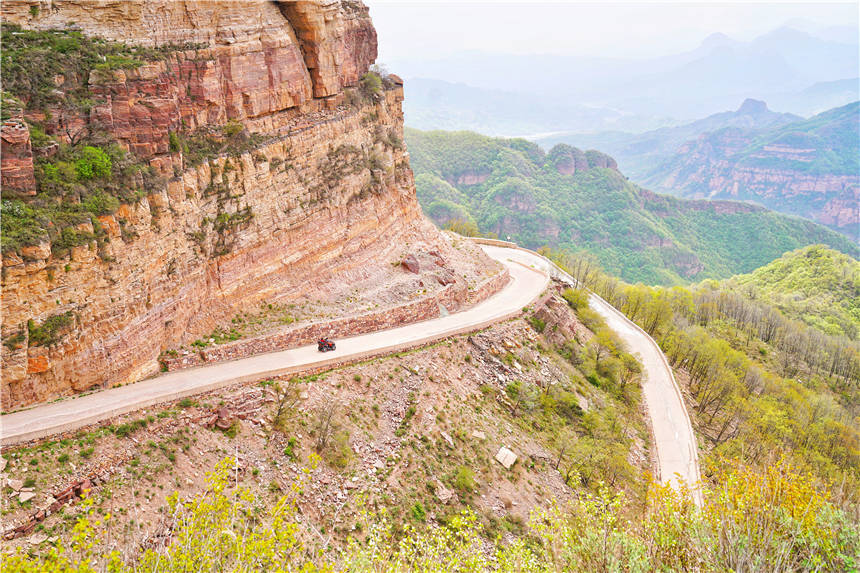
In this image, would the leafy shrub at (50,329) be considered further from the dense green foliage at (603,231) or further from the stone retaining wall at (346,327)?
the dense green foliage at (603,231)

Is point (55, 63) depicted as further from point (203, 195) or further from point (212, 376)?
point (212, 376)

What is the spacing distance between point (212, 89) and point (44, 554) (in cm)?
2766

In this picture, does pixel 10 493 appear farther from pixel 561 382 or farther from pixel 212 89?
pixel 561 382

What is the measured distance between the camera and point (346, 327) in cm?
4125

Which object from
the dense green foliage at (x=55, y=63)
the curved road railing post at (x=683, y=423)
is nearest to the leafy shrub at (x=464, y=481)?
the curved road railing post at (x=683, y=423)

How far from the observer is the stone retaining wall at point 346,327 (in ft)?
109

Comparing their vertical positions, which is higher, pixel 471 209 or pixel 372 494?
pixel 372 494

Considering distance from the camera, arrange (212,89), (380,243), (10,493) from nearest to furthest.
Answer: (10,493)
(212,89)
(380,243)

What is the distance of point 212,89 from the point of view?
117 feet

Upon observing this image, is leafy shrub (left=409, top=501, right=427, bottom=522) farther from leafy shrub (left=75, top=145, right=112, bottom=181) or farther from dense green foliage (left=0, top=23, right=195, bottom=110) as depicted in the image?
dense green foliage (left=0, top=23, right=195, bottom=110)

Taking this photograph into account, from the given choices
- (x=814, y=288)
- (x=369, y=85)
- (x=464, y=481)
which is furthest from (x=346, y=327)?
(x=814, y=288)

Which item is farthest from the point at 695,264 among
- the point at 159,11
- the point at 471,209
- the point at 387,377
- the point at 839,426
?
the point at 159,11

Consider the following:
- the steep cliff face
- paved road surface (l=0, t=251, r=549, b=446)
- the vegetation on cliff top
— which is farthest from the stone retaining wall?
the vegetation on cliff top

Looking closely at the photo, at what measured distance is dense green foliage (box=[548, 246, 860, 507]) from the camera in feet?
168
